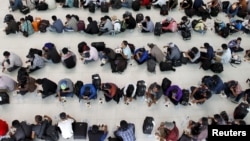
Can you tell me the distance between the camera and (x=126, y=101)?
10.3m

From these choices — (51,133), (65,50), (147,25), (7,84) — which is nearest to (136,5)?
(147,25)

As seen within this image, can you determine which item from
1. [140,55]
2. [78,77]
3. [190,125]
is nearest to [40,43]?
[78,77]

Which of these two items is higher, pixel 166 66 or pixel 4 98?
pixel 166 66

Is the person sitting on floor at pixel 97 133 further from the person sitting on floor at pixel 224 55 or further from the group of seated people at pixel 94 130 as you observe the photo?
the person sitting on floor at pixel 224 55

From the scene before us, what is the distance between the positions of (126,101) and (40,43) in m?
3.97

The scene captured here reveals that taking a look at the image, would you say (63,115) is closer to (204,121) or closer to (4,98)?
(4,98)

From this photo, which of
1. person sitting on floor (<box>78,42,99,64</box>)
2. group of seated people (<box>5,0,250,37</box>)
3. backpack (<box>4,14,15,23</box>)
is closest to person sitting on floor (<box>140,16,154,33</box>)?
group of seated people (<box>5,0,250,37</box>)

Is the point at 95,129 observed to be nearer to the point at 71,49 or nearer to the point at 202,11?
the point at 71,49

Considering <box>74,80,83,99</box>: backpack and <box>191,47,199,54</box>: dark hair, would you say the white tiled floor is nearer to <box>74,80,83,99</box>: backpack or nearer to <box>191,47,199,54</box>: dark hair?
<box>74,80,83,99</box>: backpack

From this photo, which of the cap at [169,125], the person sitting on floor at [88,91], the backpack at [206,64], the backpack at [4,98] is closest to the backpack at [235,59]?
the backpack at [206,64]

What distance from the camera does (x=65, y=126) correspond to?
9234 millimetres

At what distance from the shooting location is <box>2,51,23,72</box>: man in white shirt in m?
10.6

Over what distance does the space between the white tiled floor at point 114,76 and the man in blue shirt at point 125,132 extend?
517mm

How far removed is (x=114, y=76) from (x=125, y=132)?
248cm
